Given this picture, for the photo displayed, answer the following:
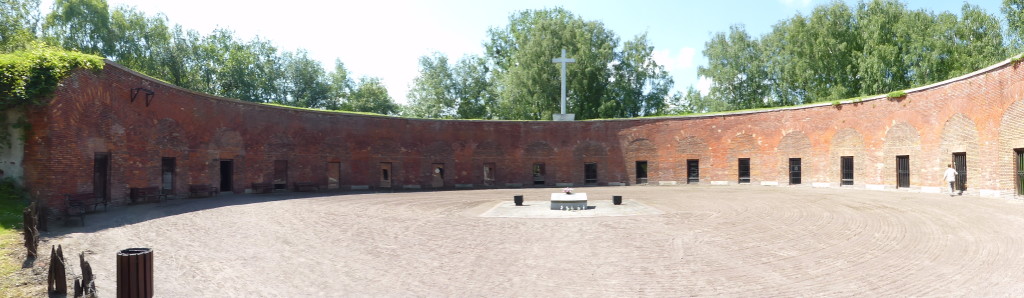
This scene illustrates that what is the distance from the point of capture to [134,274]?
19.4ft

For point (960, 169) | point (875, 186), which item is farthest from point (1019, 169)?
point (875, 186)

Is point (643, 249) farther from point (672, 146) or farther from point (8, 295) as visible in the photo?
point (672, 146)

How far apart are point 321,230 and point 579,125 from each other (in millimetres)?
22482

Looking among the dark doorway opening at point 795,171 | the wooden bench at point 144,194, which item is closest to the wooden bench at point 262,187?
the wooden bench at point 144,194

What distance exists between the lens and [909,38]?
119 feet

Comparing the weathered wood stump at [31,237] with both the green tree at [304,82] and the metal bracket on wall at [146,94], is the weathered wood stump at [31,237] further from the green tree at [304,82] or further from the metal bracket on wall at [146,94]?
the green tree at [304,82]

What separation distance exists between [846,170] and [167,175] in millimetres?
31640

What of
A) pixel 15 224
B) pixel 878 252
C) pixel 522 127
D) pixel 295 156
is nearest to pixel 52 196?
pixel 15 224

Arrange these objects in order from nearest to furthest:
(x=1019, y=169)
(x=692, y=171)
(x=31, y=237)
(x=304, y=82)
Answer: (x=31, y=237) → (x=1019, y=169) → (x=692, y=171) → (x=304, y=82)

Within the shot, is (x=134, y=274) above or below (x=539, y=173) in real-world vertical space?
below

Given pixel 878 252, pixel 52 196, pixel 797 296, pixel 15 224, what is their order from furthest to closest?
pixel 52 196
pixel 15 224
pixel 878 252
pixel 797 296

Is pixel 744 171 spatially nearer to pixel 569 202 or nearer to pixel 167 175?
pixel 569 202

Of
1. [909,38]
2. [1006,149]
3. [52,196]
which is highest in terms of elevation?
[909,38]

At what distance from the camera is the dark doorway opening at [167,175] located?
20844mm
